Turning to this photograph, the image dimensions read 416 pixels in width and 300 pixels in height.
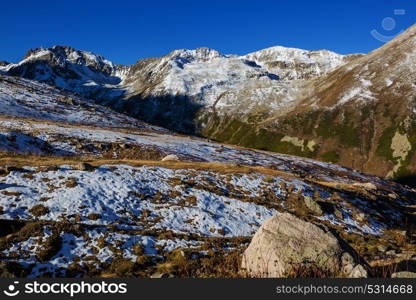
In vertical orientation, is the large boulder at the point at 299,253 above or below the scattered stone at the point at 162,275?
above

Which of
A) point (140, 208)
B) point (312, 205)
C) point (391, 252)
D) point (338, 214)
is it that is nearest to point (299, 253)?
point (391, 252)

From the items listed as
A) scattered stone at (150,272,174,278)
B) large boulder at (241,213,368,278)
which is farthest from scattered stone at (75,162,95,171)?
large boulder at (241,213,368,278)

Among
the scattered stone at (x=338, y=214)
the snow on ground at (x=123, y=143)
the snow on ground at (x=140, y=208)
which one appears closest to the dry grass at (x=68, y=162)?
the snow on ground at (x=140, y=208)

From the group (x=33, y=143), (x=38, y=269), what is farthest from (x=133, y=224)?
(x=33, y=143)

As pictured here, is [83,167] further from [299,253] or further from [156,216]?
[299,253]

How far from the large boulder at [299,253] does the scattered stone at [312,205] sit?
23455mm

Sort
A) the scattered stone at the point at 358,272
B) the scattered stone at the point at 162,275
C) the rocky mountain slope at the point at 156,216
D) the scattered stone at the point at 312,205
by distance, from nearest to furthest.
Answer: the scattered stone at the point at 358,272
the scattered stone at the point at 162,275
the rocky mountain slope at the point at 156,216
the scattered stone at the point at 312,205

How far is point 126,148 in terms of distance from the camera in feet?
231

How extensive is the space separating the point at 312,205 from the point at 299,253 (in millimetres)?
26059

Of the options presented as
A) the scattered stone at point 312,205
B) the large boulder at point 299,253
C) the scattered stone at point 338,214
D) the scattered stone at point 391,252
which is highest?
the large boulder at point 299,253

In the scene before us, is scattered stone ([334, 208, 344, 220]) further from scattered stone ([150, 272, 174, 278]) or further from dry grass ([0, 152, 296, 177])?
scattered stone ([150, 272, 174, 278])

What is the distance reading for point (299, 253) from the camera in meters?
15.0

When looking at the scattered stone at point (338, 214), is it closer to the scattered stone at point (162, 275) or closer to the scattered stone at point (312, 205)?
the scattered stone at point (312, 205)

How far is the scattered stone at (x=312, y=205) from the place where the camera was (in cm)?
3831
